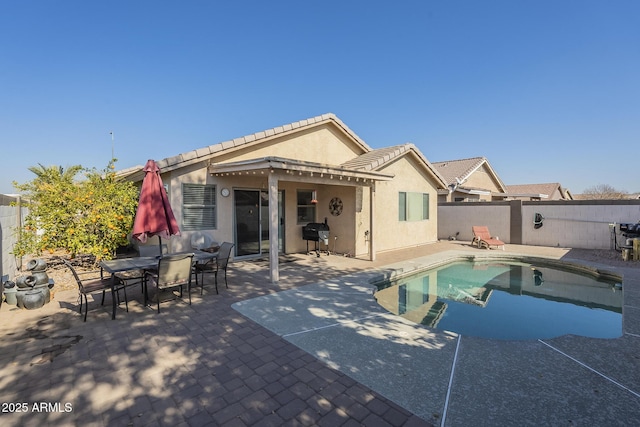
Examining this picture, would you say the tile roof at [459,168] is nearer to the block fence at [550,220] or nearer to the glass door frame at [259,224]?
the block fence at [550,220]

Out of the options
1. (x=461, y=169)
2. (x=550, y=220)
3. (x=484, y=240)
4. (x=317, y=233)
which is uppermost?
(x=461, y=169)

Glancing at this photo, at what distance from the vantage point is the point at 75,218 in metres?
8.17

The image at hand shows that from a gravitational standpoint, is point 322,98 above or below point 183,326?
above

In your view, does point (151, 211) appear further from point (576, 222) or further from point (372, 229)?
point (576, 222)

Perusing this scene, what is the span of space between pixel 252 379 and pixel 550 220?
16730 mm

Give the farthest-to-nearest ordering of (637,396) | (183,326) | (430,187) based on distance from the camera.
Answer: (430,187)
(183,326)
(637,396)

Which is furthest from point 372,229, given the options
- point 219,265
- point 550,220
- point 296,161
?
point 550,220

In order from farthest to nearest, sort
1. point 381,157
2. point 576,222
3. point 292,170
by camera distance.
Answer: point 576,222
point 381,157
point 292,170

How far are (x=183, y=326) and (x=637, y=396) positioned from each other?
19.3 feet

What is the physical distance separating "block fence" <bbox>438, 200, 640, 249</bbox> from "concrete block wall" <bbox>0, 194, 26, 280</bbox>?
1909cm

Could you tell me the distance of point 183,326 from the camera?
4941 millimetres

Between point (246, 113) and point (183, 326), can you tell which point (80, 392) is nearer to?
point (183, 326)

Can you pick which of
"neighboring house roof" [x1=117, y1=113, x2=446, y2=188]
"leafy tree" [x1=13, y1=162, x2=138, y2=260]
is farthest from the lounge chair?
"leafy tree" [x1=13, y1=162, x2=138, y2=260]

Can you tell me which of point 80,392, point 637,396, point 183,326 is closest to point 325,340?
point 183,326
